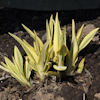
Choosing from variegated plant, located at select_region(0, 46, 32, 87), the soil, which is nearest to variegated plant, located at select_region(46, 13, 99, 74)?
the soil

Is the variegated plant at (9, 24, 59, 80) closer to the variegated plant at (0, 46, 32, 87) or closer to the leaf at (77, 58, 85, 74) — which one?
the variegated plant at (0, 46, 32, 87)

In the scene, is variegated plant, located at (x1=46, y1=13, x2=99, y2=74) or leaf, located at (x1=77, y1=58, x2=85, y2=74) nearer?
variegated plant, located at (x1=46, y1=13, x2=99, y2=74)

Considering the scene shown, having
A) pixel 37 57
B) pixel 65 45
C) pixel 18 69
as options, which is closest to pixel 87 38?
pixel 65 45

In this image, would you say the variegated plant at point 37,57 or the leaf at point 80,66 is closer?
the variegated plant at point 37,57

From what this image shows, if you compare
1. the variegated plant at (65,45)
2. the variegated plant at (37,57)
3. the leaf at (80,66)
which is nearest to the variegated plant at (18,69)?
the variegated plant at (37,57)

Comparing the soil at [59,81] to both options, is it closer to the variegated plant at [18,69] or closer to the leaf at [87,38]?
the variegated plant at [18,69]

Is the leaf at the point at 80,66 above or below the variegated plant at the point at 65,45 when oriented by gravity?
below

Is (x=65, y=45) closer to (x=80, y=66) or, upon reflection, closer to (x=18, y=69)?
(x=80, y=66)

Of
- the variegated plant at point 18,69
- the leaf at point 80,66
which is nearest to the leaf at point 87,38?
the leaf at point 80,66

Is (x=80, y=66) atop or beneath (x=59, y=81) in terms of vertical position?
atop

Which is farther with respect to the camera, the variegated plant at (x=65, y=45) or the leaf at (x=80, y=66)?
the leaf at (x=80, y=66)

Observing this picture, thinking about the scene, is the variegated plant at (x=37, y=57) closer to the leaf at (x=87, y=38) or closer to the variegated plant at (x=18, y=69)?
the variegated plant at (x=18, y=69)

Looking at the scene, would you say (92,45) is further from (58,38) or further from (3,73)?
(3,73)
